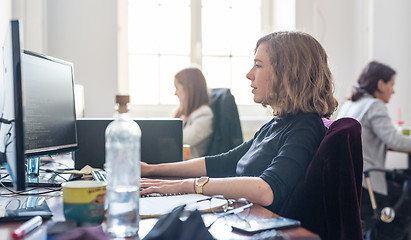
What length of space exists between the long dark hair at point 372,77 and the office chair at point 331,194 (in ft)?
6.07

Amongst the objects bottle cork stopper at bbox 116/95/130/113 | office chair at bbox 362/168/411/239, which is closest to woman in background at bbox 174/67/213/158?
office chair at bbox 362/168/411/239

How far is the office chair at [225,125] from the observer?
2.74 meters

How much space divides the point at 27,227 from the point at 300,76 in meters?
0.84

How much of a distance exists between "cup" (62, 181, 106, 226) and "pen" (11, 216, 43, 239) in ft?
0.18

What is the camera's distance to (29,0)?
3.02 m

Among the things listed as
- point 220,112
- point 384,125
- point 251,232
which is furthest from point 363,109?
point 251,232

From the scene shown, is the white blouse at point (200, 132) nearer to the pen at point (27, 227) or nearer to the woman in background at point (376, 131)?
the woman in background at point (376, 131)

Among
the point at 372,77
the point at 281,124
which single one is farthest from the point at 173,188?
the point at 372,77

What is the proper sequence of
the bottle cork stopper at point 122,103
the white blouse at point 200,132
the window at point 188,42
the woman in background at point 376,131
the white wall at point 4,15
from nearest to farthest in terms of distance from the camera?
the bottle cork stopper at point 122,103, the white wall at point 4,15, the woman in background at point 376,131, the white blouse at point 200,132, the window at point 188,42

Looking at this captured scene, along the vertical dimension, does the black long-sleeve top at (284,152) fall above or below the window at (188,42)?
below

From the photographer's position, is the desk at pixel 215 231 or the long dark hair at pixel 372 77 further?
the long dark hair at pixel 372 77

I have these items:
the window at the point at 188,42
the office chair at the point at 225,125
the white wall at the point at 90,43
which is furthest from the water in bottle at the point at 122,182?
the window at the point at 188,42

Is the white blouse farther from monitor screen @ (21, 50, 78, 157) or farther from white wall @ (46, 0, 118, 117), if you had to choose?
monitor screen @ (21, 50, 78, 157)

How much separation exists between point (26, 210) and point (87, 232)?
27 cm
